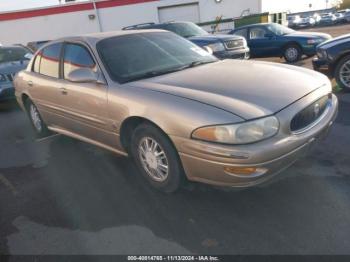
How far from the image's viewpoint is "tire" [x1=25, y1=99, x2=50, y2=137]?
208 inches

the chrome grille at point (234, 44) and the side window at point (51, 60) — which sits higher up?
the side window at point (51, 60)

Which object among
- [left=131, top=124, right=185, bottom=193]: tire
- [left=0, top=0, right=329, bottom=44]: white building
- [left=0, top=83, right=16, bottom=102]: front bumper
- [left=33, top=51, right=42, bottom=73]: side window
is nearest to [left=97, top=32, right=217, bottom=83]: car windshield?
[left=131, top=124, right=185, bottom=193]: tire

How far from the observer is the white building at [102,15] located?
2805 centimetres

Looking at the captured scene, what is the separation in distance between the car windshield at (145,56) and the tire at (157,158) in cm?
66

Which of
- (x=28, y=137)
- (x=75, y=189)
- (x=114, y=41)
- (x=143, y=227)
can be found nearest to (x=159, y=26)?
(x=28, y=137)

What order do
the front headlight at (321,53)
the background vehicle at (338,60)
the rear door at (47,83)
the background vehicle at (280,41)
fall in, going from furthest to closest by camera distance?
the background vehicle at (280,41) → the front headlight at (321,53) → the background vehicle at (338,60) → the rear door at (47,83)

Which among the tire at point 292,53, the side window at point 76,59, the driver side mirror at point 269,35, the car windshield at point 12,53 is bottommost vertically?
the tire at point 292,53

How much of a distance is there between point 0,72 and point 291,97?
7038 millimetres

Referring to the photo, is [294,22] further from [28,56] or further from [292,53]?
[28,56]

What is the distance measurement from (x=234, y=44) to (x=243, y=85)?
6.73m

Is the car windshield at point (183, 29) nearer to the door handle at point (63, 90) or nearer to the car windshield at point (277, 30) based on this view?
the car windshield at point (277, 30)

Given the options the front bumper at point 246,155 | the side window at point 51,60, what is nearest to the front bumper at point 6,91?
the side window at point 51,60

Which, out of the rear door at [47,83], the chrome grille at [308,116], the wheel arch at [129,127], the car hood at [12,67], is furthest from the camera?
the car hood at [12,67]

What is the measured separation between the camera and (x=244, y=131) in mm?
2635
